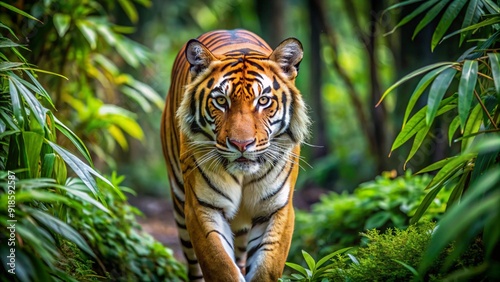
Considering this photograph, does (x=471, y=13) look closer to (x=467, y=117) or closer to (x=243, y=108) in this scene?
(x=467, y=117)

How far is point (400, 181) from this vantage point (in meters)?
5.72

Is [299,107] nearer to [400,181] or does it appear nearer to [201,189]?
[201,189]

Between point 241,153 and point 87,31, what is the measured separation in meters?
2.72

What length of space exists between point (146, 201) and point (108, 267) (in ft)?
22.4

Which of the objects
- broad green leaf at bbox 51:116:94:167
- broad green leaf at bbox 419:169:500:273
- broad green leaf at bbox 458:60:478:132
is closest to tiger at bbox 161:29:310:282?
broad green leaf at bbox 51:116:94:167

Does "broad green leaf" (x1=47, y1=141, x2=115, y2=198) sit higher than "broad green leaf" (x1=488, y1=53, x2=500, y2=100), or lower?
higher

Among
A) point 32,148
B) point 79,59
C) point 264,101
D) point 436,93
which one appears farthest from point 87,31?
point 436,93

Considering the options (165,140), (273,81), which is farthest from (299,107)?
(165,140)

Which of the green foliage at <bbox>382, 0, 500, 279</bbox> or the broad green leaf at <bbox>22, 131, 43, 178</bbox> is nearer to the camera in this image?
the green foliage at <bbox>382, 0, 500, 279</bbox>

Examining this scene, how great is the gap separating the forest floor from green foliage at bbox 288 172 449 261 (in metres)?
2.45

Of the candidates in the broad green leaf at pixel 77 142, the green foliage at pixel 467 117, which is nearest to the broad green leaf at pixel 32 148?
the broad green leaf at pixel 77 142

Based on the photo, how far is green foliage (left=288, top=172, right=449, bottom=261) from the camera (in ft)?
17.5

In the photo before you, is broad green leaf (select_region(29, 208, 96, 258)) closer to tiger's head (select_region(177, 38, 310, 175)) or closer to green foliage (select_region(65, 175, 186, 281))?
tiger's head (select_region(177, 38, 310, 175))

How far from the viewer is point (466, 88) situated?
2873 mm
